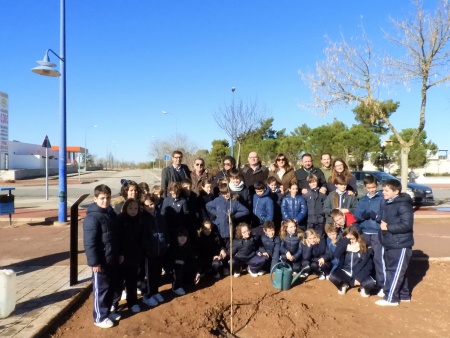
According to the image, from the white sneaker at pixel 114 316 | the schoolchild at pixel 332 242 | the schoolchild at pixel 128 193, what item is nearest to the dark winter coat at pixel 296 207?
the schoolchild at pixel 332 242

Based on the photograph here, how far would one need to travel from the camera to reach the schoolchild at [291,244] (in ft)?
19.1

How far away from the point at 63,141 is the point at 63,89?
1443 millimetres

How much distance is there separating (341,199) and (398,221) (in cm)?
114

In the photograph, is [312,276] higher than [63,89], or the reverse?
[63,89]

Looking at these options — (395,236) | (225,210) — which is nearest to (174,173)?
(225,210)

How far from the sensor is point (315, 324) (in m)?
4.38

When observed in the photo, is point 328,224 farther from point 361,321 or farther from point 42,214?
point 42,214

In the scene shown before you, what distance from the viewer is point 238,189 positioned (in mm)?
6141

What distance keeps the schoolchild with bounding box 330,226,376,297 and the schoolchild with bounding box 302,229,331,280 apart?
320 millimetres

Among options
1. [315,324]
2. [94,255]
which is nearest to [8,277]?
[94,255]

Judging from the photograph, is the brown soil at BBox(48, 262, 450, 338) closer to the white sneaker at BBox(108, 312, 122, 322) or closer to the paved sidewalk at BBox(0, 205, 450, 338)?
the white sneaker at BBox(108, 312, 122, 322)

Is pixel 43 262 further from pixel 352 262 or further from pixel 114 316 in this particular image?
pixel 352 262

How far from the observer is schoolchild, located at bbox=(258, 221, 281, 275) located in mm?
5895

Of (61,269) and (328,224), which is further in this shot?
(61,269)
